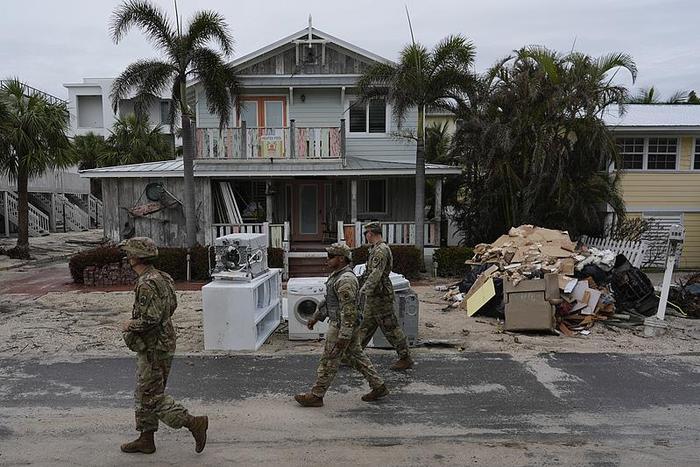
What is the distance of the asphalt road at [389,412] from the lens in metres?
4.31

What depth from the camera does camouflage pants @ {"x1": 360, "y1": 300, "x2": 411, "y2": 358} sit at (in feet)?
20.5

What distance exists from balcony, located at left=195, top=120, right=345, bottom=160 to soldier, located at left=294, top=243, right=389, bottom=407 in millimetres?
10562

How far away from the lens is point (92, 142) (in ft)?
94.0

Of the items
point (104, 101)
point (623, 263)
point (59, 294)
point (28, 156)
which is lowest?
point (59, 294)

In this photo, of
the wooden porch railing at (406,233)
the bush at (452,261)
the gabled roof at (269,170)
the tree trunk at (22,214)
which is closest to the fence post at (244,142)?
the gabled roof at (269,170)

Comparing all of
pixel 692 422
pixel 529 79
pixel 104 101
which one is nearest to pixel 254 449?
pixel 692 422

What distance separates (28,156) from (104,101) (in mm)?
28380

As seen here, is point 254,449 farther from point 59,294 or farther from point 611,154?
point 611,154

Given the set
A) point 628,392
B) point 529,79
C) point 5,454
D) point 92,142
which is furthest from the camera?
point 92,142

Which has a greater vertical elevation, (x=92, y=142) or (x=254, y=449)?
(x=92, y=142)

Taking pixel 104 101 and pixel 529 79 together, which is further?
pixel 104 101

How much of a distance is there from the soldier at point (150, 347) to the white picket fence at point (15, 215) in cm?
2515

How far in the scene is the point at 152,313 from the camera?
4.07 metres

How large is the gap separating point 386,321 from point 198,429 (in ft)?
8.87
